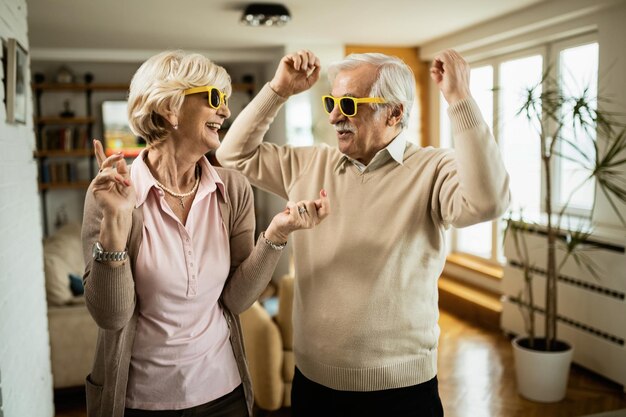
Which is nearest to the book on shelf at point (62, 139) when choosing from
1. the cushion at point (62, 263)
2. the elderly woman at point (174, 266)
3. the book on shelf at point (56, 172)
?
the book on shelf at point (56, 172)

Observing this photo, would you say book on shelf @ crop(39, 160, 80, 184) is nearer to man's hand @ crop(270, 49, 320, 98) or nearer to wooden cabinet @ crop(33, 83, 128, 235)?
wooden cabinet @ crop(33, 83, 128, 235)

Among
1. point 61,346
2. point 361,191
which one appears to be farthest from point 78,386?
point 361,191

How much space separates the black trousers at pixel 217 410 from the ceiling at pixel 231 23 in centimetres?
345

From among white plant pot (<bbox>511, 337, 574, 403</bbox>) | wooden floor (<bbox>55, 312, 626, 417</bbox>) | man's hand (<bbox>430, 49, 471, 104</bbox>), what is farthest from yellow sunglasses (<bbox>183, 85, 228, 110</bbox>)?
white plant pot (<bbox>511, 337, 574, 403</bbox>)

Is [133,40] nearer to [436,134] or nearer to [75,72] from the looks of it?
[75,72]

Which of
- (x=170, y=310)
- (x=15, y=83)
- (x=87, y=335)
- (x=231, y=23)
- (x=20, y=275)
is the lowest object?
(x=87, y=335)

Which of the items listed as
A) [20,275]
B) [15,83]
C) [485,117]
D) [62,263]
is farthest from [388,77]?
[485,117]

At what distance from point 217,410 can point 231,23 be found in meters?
4.23

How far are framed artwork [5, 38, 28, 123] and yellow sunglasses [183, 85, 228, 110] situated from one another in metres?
1.45

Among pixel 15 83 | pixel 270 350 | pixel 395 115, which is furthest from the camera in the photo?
pixel 270 350

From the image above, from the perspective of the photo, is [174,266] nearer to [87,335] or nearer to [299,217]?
[299,217]

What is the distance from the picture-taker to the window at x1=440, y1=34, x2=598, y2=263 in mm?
4488

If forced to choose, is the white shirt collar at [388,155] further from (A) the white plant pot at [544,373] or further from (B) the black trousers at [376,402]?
(A) the white plant pot at [544,373]

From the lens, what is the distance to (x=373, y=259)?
4.74 ft
